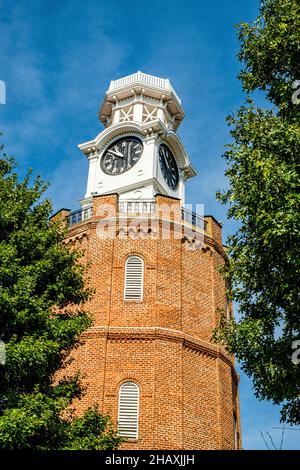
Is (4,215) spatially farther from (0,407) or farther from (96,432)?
(96,432)

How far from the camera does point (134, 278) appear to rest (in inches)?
976

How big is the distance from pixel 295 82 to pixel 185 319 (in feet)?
41.2

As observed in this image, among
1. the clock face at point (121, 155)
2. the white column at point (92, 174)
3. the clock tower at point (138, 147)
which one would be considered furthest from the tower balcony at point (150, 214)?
the clock face at point (121, 155)

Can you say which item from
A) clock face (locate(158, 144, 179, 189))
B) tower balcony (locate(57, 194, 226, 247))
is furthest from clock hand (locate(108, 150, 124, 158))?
tower balcony (locate(57, 194, 226, 247))

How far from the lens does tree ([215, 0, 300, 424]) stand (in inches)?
488

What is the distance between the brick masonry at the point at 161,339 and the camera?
875 inches

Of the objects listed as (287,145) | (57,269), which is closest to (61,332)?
(57,269)

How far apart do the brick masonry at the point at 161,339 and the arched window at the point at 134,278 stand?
8.3 inches

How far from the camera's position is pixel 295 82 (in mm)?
13906

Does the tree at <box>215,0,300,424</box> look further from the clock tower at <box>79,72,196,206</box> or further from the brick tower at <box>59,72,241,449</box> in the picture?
the clock tower at <box>79,72,196,206</box>

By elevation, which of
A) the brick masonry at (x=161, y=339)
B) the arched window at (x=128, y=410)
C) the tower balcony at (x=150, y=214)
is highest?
the tower balcony at (x=150, y=214)

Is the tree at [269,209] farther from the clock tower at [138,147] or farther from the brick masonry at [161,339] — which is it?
the clock tower at [138,147]

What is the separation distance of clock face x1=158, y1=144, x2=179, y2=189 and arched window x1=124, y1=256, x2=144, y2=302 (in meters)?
9.64

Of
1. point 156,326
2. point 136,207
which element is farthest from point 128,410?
point 136,207
